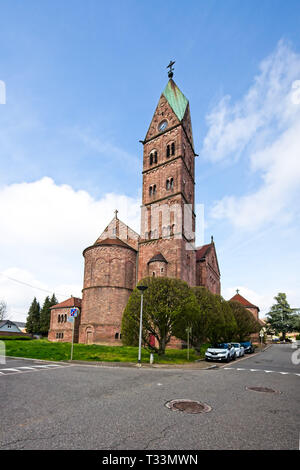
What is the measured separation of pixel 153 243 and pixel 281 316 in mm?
53924

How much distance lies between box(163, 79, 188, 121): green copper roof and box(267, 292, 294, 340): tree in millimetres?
57210

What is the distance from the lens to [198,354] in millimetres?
26578

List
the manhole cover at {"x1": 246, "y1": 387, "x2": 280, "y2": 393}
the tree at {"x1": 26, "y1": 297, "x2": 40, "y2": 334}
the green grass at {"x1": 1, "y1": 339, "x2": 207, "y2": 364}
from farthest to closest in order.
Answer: the tree at {"x1": 26, "y1": 297, "x2": 40, "y2": 334} < the green grass at {"x1": 1, "y1": 339, "x2": 207, "y2": 364} < the manhole cover at {"x1": 246, "y1": 387, "x2": 280, "y2": 393}

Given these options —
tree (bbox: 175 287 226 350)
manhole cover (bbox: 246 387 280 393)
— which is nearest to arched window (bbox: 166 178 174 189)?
tree (bbox: 175 287 226 350)

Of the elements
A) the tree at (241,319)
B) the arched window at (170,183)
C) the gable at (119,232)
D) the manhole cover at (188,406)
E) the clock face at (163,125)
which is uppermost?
the clock face at (163,125)

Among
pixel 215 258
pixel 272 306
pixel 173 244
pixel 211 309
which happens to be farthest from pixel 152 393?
pixel 272 306

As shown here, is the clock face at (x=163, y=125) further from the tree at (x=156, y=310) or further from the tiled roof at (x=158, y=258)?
the tree at (x=156, y=310)

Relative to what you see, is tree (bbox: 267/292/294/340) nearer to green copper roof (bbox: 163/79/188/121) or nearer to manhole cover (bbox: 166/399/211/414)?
green copper roof (bbox: 163/79/188/121)

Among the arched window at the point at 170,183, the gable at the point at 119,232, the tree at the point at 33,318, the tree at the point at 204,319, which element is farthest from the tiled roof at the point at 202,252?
the tree at the point at 33,318

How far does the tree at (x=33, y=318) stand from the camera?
2891 inches

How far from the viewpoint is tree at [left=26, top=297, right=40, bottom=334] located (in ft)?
241

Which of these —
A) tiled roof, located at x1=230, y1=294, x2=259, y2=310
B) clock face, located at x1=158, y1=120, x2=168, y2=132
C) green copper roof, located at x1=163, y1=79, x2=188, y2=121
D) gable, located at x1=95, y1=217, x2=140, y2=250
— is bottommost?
tiled roof, located at x1=230, y1=294, x2=259, y2=310

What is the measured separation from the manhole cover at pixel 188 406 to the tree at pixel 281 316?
77.3 m

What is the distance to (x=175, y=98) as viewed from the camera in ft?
157
